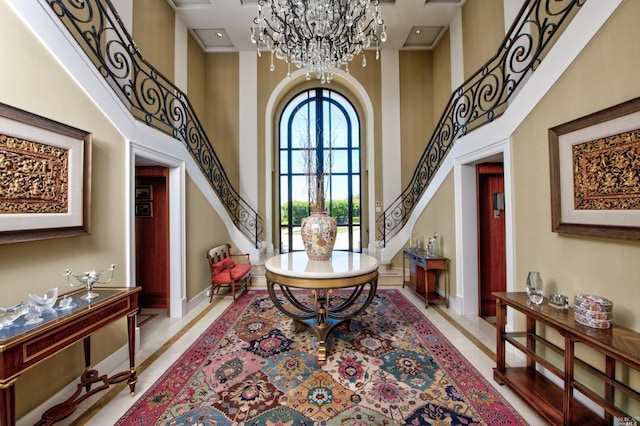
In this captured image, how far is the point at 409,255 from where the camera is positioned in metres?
4.23

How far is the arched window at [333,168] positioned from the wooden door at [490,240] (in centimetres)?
350

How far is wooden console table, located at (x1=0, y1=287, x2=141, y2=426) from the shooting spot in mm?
1220

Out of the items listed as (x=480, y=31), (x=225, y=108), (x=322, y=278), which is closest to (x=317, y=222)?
(x=322, y=278)

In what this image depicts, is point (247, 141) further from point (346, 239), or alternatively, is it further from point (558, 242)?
point (558, 242)

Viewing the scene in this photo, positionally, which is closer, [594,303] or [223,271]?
[594,303]

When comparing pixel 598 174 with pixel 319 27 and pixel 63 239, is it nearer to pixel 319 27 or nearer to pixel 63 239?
pixel 319 27

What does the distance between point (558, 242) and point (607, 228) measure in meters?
0.45

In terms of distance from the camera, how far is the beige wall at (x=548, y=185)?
1547 millimetres

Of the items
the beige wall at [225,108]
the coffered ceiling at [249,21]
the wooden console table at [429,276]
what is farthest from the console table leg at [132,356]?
the coffered ceiling at [249,21]

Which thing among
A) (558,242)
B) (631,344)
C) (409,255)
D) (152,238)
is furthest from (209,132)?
(631,344)

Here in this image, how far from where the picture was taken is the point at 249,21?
5238 mm

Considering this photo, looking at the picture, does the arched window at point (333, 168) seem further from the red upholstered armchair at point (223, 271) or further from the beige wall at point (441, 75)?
the red upholstered armchair at point (223, 271)

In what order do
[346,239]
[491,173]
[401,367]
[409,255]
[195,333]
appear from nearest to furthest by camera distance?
[401,367]
[195,333]
[491,173]
[409,255]
[346,239]

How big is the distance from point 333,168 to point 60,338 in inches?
238
